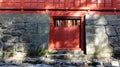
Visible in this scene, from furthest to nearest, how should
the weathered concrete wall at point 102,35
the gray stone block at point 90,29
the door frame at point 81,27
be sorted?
the door frame at point 81,27 < the gray stone block at point 90,29 < the weathered concrete wall at point 102,35

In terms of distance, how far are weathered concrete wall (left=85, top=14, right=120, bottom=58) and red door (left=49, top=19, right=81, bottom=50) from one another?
0.46m

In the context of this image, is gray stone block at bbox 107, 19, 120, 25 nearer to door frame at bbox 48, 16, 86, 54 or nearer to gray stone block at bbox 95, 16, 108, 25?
gray stone block at bbox 95, 16, 108, 25

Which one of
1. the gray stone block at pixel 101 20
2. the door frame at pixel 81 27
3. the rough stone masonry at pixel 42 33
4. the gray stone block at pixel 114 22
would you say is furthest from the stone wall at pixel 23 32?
the gray stone block at pixel 114 22

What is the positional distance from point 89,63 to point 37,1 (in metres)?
3.27

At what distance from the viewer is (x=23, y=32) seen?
10102 mm

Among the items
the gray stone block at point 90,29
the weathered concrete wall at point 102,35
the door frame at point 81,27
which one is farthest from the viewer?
the door frame at point 81,27

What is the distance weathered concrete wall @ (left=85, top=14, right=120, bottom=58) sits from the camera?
9875mm

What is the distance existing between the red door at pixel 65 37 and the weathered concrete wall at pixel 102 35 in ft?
1.51

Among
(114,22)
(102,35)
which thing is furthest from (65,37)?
(114,22)

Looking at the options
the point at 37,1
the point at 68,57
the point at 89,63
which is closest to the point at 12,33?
the point at 37,1

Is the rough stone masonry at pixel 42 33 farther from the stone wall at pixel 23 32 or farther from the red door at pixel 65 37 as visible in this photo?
the red door at pixel 65 37

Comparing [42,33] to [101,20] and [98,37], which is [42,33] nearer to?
[98,37]

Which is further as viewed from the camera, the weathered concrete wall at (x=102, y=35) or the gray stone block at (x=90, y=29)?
the gray stone block at (x=90, y=29)

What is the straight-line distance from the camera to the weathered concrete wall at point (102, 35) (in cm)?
988
